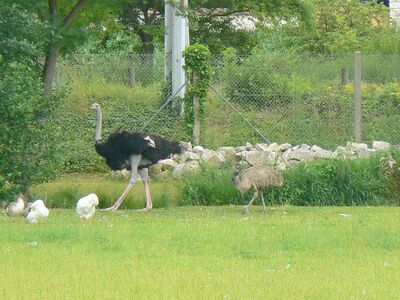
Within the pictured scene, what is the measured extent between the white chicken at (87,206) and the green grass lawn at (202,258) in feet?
0.51

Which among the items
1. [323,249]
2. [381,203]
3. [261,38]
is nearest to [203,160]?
[381,203]

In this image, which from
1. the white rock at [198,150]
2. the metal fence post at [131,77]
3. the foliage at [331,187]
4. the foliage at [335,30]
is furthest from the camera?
the foliage at [335,30]

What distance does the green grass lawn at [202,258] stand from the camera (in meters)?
9.17

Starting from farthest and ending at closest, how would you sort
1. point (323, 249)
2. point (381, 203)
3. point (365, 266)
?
point (381, 203) < point (323, 249) < point (365, 266)

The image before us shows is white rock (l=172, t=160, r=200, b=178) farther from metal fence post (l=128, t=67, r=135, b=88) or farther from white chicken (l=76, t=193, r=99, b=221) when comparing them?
white chicken (l=76, t=193, r=99, b=221)

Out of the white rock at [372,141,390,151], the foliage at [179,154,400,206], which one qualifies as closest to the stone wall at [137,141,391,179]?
the white rock at [372,141,390,151]

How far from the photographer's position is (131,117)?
23.8 meters

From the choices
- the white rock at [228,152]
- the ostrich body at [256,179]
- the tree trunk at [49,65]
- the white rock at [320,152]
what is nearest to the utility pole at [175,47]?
the white rock at [228,152]

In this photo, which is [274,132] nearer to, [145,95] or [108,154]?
[145,95]

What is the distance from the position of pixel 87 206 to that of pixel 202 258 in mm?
3918

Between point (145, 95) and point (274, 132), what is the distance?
294cm

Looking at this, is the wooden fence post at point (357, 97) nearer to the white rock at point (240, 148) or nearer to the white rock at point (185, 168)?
the white rock at point (240, 148)

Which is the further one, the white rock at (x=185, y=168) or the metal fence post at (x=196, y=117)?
the metal fence post at (x=196, y=117)

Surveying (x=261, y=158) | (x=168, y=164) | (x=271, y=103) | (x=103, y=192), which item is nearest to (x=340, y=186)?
(x=261, y=158)
